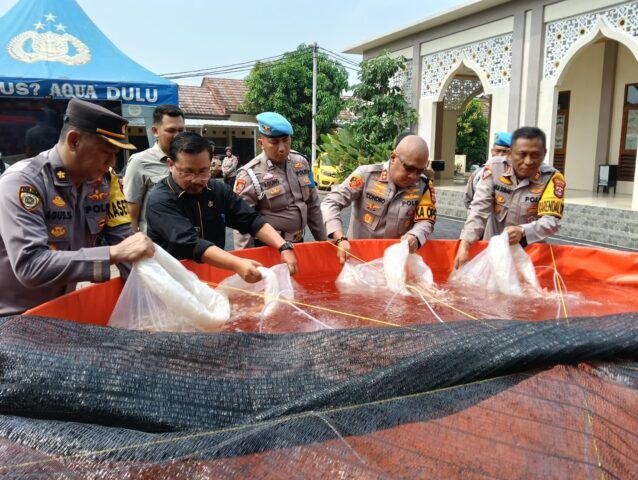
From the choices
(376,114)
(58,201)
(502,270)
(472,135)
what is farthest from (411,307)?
(472,135)

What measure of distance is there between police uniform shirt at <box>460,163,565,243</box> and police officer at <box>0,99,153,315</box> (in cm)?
211

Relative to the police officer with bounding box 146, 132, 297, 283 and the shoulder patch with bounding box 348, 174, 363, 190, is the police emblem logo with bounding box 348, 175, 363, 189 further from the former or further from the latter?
the police officer with bounding box 146, 132, 297, 283

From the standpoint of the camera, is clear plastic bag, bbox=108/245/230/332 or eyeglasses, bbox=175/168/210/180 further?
eyeglasses, bbox=175/168/210/180

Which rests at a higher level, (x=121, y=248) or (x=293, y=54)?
(x=293, y=54)

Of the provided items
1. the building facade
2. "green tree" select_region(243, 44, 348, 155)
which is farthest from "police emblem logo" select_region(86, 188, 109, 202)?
"green tree" select_region(243, 44, 348, 155)

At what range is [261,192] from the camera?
3146mm

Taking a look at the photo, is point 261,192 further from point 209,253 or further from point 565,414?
point 565,414

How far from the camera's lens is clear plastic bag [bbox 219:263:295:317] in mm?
2189

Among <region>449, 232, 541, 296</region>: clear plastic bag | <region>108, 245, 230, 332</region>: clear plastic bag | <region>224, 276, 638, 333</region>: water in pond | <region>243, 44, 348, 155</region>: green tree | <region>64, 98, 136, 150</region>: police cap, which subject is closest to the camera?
<region>64, 98, 136, 150</region>: police cap

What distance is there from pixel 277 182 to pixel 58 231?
1.60m

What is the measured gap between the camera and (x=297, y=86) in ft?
72.3

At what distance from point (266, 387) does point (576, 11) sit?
9.34 m

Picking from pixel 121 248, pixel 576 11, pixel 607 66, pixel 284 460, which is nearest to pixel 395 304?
pixel 121 248

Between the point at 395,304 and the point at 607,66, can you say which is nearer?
the point at 395,304
